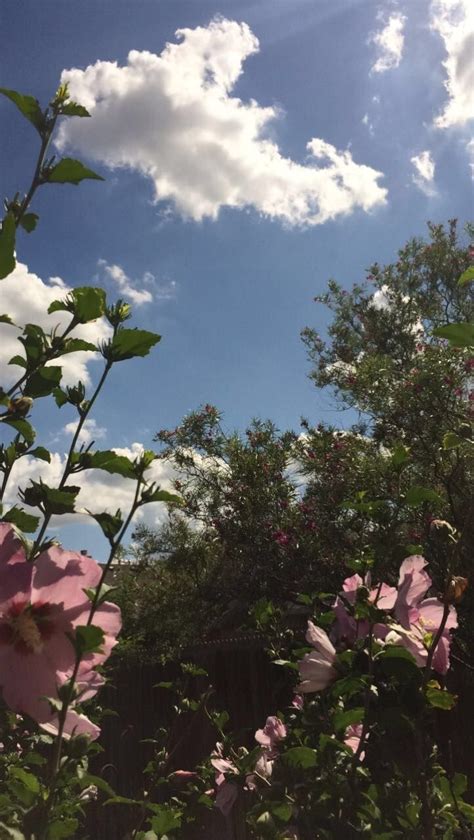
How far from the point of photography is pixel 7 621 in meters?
0.65

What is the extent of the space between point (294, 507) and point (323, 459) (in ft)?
1.95

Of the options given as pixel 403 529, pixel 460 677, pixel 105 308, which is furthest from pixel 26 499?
pixel 403 529

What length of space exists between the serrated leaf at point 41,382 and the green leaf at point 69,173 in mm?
249

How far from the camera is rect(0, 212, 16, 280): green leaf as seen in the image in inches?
31.0

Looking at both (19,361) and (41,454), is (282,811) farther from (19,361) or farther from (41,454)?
(19,361)

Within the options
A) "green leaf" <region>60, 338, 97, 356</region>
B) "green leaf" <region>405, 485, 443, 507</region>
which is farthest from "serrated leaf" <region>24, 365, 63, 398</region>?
"green leaf" <region>405, 485, 443, 507</region>

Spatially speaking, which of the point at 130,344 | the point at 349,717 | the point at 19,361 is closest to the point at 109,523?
the point at 130,344

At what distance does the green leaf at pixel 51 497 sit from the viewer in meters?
0.79

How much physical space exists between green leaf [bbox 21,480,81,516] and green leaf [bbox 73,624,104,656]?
0.70ft

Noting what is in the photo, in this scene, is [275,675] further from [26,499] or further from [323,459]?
[26,499]

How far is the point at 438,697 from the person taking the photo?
3.52 ft

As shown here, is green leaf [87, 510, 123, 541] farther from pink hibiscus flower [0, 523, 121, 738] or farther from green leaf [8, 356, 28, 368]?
green leaf [8, 356, 28, 368]

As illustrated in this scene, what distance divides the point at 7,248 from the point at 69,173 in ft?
0.55

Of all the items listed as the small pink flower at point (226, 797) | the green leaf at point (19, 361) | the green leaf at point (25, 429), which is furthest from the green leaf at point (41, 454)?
the small pink flower at point (226, 797)
